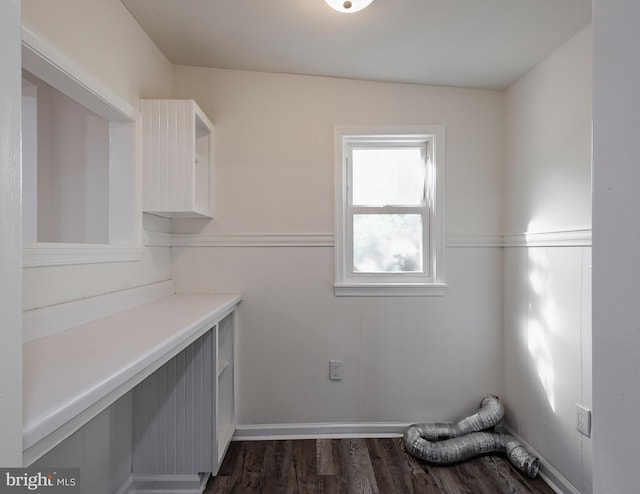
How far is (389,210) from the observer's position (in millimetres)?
2311

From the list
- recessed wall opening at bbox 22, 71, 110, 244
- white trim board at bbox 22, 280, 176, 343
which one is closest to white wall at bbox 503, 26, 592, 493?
white trim board at bbox 22, 280, 176, 343

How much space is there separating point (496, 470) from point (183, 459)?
1.62m

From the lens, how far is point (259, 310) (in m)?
2.20

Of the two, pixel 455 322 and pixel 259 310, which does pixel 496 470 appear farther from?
pixel 259 310

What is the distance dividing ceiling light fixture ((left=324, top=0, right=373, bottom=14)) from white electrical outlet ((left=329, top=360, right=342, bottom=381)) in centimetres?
189

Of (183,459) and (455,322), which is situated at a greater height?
(455,322)

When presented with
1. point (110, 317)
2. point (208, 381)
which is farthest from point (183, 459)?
point (110, 317)

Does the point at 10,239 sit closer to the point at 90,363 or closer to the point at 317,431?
the point at 90,363

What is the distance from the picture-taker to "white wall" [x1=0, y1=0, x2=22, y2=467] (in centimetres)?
50

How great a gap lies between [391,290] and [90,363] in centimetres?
168

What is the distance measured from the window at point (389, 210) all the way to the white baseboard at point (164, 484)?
52.7 inches

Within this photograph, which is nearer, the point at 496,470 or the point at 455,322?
the point at 496,470

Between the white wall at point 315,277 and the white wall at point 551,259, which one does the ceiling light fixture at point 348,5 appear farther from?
the white wall at point 551,259

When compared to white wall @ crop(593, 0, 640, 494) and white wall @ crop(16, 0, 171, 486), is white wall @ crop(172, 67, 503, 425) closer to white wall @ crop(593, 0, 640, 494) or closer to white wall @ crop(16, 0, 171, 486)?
white wall @ crop(16, 0, 171, 486)
